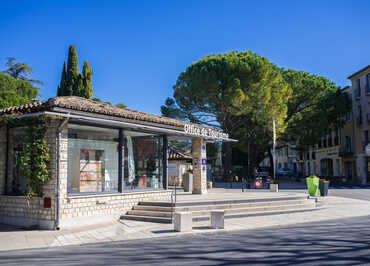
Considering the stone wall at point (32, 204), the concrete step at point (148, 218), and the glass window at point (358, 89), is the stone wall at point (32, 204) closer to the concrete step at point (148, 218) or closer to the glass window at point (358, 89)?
the concrete step at point (148, 218)

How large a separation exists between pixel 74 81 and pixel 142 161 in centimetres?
2425

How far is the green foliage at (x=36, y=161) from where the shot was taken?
33.7 ft

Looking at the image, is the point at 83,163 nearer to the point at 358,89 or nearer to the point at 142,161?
the point at 142,161

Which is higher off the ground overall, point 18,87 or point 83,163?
point 18,87

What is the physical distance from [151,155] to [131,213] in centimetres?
268

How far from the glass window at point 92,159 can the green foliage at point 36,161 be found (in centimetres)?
76

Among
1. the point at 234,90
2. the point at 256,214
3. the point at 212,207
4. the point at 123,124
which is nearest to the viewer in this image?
the point at 123,124

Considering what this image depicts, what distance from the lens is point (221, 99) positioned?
30.4m

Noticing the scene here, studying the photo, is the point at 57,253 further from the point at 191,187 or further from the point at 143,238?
the point at 191,187

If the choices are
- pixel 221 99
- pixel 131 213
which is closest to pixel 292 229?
pixel 131 213

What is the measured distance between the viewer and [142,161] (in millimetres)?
13625

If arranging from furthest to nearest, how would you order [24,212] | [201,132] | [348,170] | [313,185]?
1. [348,170]
2. [313,185]
3. [201,132]
4. [24,212]

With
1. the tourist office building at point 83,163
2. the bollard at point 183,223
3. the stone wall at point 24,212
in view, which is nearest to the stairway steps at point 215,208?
the tourist office building at point 83,163

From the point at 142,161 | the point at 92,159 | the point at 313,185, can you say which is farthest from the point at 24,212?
the point at 313,185
